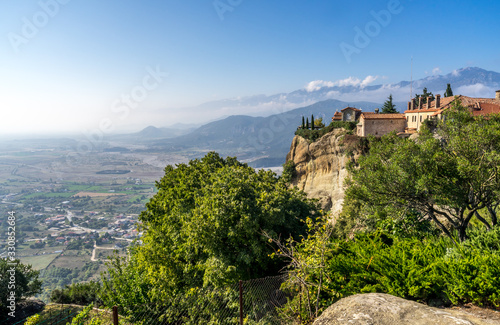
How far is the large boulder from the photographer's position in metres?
4.83

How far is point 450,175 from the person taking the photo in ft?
35.4

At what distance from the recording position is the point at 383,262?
6.94 meters

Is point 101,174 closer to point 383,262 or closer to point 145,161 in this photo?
point 145,161

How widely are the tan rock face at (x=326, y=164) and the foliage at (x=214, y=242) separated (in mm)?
20295

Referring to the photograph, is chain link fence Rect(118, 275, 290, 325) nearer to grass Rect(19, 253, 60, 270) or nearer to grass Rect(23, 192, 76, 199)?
grass Rect(19, 253, 60, 270)

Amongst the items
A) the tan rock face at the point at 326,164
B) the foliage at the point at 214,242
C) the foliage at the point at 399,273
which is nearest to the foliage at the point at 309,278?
the foliage at the point at 399,273

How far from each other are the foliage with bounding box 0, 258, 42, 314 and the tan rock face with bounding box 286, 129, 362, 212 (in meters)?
32.1

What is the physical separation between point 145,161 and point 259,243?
173230mm

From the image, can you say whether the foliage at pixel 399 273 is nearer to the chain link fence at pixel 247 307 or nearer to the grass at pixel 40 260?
the chain link fence at pixel 247 307

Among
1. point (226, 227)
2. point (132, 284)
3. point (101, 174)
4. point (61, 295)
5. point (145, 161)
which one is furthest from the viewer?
point (145, 161)

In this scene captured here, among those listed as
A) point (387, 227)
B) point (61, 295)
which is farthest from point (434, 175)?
point (61, 295)

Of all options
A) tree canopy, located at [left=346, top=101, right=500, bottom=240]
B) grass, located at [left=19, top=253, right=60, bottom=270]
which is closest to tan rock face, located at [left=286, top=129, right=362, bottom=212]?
tree canopy, located at [left=346, top=101, right=500, bottom=240]

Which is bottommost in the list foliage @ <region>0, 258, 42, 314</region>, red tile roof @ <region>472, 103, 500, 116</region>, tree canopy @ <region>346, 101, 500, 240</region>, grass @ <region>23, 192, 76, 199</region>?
grass @ <region>23, 192, 76, 199</region>

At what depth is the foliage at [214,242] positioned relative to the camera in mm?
11622
